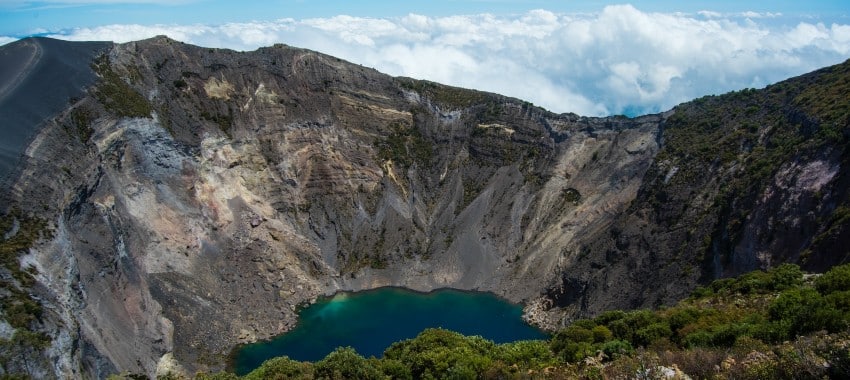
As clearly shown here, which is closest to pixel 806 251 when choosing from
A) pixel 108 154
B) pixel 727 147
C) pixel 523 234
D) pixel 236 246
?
pixel 727 147

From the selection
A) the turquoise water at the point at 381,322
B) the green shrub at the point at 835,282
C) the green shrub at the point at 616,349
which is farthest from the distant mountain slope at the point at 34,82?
the green shrub at the point at 835,282

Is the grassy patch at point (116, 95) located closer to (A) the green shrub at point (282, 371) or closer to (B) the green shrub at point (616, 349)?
(A) the green shrub at point (282, 371)

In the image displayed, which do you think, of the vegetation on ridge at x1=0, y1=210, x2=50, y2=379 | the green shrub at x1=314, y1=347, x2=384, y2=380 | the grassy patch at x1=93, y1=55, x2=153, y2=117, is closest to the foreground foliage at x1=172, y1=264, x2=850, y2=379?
the green shrub at x1=314, y1=347, x2=384, y2=380

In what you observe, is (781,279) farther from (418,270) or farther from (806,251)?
(418,270)

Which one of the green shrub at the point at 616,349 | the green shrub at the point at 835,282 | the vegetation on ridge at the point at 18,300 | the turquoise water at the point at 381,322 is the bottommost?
the turquoise water at the point at 381,322

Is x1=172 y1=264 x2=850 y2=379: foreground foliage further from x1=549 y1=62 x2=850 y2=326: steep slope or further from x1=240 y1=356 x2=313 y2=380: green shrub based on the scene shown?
x1=549 y1=62 x2=850 y2=326: steep slope
